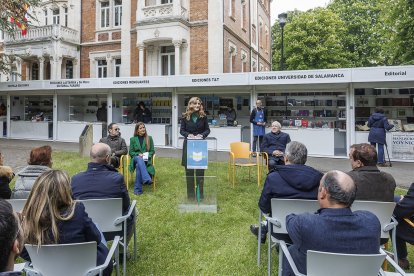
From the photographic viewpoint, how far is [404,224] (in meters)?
3.51

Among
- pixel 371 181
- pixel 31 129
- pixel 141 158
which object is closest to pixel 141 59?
pixel 31 129

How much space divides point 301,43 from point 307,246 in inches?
1261

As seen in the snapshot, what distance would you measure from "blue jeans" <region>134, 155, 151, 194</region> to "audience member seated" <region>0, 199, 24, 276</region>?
5439 mm

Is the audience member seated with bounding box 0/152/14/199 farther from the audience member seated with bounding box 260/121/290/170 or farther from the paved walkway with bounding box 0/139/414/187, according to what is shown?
the paved walkway with bounding box 0/139/414/187

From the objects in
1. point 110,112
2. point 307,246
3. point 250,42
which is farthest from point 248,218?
point 250,42

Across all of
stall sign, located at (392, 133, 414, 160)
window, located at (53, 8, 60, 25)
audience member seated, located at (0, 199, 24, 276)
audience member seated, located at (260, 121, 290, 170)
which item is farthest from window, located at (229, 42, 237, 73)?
audience member seated, located at (0, 199, 24, 276)

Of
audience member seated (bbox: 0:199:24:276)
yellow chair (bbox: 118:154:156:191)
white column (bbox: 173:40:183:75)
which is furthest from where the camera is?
white column (bbox: 173:40:183:75)

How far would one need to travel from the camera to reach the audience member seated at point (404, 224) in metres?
3.35

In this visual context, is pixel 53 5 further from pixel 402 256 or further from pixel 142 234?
pixel 402 256

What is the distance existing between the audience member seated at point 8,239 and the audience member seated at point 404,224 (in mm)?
3434

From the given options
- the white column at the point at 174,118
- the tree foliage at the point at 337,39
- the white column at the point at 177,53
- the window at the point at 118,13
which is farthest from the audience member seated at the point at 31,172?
the tree foliage at the point at 337,39

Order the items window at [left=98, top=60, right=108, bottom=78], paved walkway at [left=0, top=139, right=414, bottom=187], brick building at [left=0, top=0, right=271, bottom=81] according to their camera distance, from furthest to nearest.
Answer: window at [left=98, top=60, right=108, bottom=78]
brick building at [left=0, top=0, right=271, bottom=81]
paved walkway at [left=0, top=139, right=414, bottom=187]

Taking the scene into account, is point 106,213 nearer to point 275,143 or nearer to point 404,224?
point 404,224

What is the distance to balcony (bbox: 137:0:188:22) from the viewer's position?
685 inches
